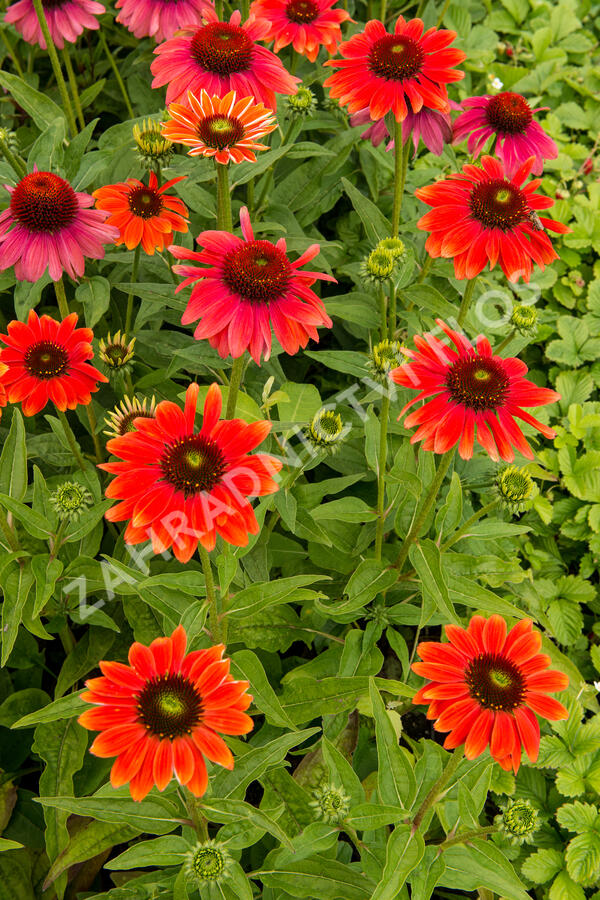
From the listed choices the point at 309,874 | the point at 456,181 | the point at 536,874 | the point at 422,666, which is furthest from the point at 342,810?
the point at 456,181

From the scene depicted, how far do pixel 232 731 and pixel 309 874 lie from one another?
528 millimetres

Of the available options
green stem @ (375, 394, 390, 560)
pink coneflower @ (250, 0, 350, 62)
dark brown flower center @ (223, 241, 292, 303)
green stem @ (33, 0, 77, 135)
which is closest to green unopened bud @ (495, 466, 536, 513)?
green stem @ (375, 394, 390, 560)

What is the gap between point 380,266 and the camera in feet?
5.14

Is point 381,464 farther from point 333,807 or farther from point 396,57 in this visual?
point 396,57

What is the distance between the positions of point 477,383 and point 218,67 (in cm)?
96

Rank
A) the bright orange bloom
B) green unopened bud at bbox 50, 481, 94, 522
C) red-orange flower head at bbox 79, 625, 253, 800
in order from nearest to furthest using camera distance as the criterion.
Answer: red-orange flower head at bbox 79, 625, 253, 800
green unopened bud at bbox 50, 481, 94, 522
the bright orange bloom

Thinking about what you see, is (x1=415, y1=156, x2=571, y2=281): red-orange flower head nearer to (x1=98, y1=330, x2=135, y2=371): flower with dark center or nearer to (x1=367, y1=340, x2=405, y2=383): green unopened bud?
(x1=367, y1=340, x2=405, y2=383): green unopened bud

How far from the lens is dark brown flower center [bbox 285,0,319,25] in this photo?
1.94 meters

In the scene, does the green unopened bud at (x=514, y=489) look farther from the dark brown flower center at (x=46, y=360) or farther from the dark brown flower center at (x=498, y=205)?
the dark brown flower center at (x=46, y=360)

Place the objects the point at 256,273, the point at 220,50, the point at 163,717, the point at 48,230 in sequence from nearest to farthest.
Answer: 1. the point at 163,717
2. the point at 256,273
3. the point at 48,230
4. the point at 220,50

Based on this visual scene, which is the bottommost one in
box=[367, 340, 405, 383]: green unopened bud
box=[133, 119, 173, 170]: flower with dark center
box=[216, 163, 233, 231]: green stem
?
box=[367, 340, 405, 383]: green unopened bud

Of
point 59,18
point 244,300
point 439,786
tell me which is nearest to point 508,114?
point 244,300

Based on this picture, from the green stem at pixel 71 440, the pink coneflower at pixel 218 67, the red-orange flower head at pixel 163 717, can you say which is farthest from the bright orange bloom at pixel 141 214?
the red-orange flower head at pixel 163 717

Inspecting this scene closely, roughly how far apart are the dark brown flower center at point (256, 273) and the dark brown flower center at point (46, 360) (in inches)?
17.8
